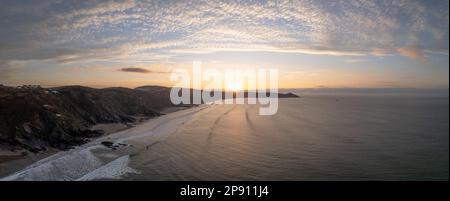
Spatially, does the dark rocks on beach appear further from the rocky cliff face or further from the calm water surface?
the rocky cliff face

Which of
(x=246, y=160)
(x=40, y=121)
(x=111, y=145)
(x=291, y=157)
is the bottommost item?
(x=246, y=160)

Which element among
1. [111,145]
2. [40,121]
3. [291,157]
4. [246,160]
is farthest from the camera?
[40,121]

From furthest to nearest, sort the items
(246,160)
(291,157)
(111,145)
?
(111,145) < (291,157) < (246,160)

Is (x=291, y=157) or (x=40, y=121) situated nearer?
(x=291, y=157)

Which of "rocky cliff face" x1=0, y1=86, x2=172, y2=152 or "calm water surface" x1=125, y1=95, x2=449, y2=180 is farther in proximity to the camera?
"rocky cliff face" x1=0, y1=86, x2=172, y2=152

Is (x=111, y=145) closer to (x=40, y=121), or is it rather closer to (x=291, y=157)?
(x=40, y=121)

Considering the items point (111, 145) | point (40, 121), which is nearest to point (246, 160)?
point (111, 145)

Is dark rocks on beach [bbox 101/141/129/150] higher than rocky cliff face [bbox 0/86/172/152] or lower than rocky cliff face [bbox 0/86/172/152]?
lower

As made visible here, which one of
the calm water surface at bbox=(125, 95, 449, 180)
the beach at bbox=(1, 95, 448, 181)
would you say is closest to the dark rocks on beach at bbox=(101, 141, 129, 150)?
the beach at bbox=(1, 95, 448, 181)

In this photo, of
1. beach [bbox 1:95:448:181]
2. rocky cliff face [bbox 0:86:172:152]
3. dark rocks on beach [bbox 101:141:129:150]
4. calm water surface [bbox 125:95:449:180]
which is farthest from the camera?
dark rocks on beach [bbox 101:141:129:150]

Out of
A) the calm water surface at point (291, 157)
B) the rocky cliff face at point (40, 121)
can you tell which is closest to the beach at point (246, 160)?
the calm water surface at point (291, 157)

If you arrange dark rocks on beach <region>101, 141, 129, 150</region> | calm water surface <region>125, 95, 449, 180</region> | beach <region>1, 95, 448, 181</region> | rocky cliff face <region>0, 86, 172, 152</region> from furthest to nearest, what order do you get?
dark rocks on beach <region>101, 141, 129, 150</region> → rocky cliff face <region>0, 86, 172, 152</region> → calm water surface <region>125, 95, 449, 180</region> → beach <region>1, 95, 448, 181</region>

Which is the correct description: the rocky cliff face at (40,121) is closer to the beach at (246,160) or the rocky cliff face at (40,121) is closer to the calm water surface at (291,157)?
the beach at (246,160)
